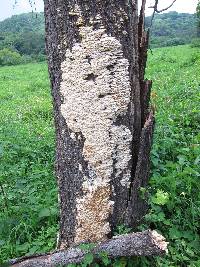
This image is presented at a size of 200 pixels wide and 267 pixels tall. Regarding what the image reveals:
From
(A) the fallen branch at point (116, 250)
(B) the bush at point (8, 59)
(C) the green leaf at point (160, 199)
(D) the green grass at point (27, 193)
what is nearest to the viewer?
(A) the fallen branch at point (116, 250)

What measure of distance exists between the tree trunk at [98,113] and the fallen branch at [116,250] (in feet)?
0.55

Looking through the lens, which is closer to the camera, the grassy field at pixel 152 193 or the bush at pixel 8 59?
the grassy field at pixel 152 193

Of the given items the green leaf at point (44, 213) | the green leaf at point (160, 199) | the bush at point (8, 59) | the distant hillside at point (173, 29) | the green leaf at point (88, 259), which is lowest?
the distant hillside at point (173, 29)

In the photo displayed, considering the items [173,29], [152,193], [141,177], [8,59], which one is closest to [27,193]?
[152,193]

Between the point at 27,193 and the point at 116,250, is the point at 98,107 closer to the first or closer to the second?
the point at 116,250

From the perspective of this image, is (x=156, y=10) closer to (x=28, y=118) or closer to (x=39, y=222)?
(x=39, y=222)

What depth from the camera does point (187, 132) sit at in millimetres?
5414

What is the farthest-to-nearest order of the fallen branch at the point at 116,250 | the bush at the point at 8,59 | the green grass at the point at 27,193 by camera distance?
1. the bush at the point at 8,59
2. the green grass at the point at 27,193
3. the fallen branch at the point at 116,250

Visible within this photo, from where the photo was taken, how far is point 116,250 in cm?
302

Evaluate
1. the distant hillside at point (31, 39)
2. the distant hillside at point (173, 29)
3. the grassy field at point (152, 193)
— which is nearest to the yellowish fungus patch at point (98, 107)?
the grassy field at point (152, 193)

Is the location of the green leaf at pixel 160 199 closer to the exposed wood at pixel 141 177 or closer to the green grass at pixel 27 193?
the exposed wood at pixel 141 177

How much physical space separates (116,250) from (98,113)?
88cm

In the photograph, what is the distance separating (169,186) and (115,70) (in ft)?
3.84

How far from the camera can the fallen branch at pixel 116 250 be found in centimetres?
294
